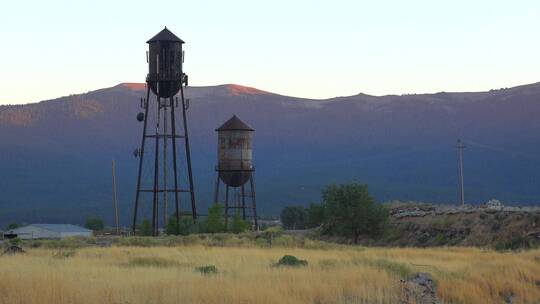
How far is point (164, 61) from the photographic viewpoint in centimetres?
5700

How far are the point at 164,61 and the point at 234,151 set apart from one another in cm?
898

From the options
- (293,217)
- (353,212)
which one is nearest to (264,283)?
(353,212)

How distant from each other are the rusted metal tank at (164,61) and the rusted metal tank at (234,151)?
21.4 ft

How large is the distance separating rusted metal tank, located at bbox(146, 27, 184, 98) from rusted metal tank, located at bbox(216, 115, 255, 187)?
257 inches

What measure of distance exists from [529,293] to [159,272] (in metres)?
9.12

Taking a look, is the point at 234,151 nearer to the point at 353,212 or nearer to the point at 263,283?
the point at 353,212

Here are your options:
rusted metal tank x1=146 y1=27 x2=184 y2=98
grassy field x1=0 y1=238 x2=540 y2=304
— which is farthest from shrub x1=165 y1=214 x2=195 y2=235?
grassy field x1=0 y1=238 x2=540 y2=304

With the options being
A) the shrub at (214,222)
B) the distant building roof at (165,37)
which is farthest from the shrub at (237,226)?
the distant building roof at (165,37)

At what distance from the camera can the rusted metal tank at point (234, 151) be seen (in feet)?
206

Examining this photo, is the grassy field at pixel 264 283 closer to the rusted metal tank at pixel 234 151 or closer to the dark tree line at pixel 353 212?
the dark tree line at pixel 353 212

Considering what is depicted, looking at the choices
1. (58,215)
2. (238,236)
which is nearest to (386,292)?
(238,236)

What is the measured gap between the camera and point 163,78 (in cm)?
5691

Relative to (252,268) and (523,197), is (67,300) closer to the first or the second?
(252,268)

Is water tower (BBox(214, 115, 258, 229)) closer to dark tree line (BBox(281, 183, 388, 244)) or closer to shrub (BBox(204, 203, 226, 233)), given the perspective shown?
shrub (BBox(204, 203, 226, 233))
